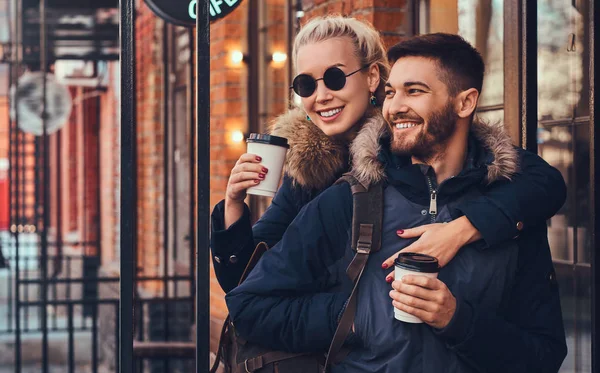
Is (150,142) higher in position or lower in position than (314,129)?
higher

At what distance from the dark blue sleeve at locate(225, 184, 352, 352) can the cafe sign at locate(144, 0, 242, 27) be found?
4.49 feet

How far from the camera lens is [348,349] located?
1832 mm

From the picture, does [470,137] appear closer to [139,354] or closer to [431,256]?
[431,256]

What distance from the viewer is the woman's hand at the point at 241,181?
2131 mm

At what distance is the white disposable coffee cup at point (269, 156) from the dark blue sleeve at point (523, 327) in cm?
61

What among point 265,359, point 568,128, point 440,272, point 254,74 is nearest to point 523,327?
point 440,272

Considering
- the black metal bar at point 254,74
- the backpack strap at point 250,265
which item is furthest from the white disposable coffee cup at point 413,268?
the black metal bar at point 254,74

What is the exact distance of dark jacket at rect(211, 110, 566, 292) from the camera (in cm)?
181

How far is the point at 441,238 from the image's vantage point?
1.77 meters

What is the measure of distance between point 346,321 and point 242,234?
535 millimetres

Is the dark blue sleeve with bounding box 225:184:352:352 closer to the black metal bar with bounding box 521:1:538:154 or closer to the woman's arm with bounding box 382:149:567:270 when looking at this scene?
the woman's arm with bounding box 382:149:567:270

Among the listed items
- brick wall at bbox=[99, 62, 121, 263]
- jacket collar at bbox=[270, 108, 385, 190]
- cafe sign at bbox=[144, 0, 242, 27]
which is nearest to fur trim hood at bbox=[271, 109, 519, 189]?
jacket collar at bbox=[270, 108, 385, 190]

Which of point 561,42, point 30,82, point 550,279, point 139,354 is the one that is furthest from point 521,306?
point 30,82

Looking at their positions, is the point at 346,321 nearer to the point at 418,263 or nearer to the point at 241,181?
the point at 418,263
